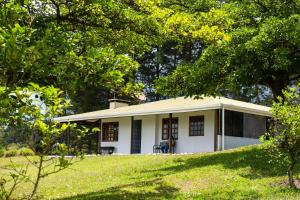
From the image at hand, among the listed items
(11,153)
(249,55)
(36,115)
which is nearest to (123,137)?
(11,153)

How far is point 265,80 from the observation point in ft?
64.6

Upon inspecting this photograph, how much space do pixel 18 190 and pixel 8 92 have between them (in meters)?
11.4

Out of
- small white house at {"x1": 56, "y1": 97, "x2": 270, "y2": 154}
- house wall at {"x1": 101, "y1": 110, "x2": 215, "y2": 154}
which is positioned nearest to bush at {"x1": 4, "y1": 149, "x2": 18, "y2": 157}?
house wall at {"x1": 101, "y1": 110, "x2": 215, "y2": 154}

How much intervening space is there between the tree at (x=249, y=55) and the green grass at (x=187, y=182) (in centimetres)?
308

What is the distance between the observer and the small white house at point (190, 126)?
26.5 meters

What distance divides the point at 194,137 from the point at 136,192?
51.4 ft

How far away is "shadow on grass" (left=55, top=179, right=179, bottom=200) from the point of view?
1155cm

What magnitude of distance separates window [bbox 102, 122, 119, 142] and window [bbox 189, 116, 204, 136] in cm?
711

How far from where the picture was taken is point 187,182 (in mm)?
13750

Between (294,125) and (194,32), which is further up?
(194,32)

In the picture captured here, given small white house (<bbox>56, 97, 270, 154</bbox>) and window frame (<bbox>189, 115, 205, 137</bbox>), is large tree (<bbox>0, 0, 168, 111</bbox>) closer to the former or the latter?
small white house (<bbox>56, 97, 270, 154</bbox>)

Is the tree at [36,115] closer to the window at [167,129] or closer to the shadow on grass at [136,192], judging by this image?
the shadow on grass at [136,192]

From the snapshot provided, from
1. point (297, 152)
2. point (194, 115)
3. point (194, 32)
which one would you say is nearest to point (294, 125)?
point (297, 152)

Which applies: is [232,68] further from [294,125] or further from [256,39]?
[294,125]
